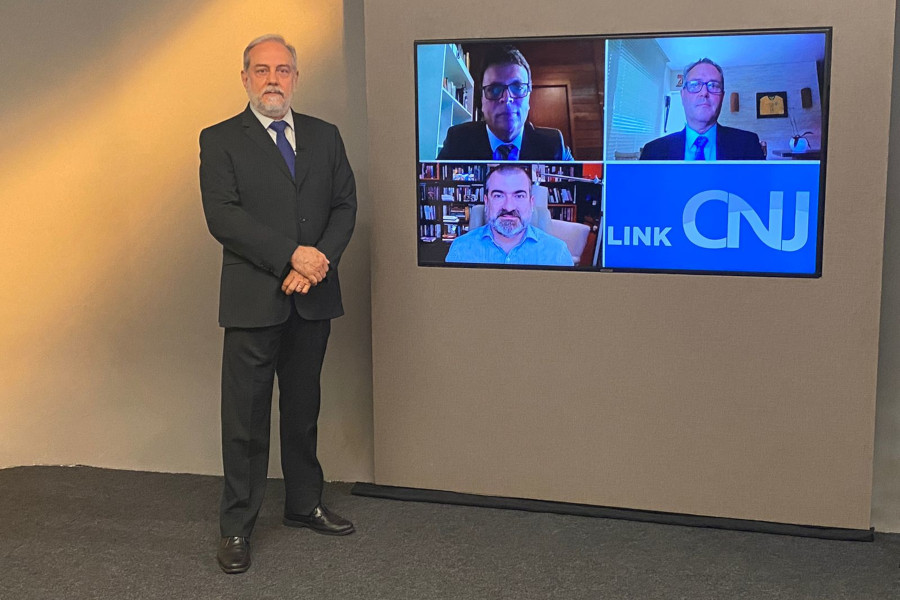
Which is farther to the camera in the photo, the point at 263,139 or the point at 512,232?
the point at 512,232

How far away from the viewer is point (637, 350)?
3686mm

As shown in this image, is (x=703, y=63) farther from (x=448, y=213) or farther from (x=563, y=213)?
(x=448, y=213)

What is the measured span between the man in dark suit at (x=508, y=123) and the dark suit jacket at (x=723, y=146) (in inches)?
12.6

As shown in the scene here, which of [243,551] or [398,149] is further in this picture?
[398,149]

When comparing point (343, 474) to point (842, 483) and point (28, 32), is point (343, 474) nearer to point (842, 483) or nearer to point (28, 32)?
point (842, 483)

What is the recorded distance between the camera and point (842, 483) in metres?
3.55

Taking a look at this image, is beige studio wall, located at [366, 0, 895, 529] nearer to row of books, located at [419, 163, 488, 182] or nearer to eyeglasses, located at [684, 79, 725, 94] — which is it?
row of books, located at [419, 163, 488, 182]

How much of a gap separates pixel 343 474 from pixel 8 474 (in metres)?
1.51

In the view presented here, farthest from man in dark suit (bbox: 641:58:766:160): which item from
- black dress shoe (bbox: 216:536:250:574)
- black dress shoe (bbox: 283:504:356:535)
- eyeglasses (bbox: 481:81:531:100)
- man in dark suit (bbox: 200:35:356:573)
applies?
black dress shoe (bbox: 216:536:250:574)

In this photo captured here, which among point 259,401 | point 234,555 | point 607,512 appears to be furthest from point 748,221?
point 234,555

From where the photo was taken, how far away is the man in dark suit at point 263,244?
331 cm

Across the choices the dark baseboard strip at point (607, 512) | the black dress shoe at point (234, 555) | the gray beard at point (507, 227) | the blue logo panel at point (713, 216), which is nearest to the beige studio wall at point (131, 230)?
the dark baseboard strip at point (607, 512)

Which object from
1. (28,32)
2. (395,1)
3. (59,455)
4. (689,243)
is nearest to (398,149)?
(395,1)

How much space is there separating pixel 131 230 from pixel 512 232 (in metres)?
1.74
